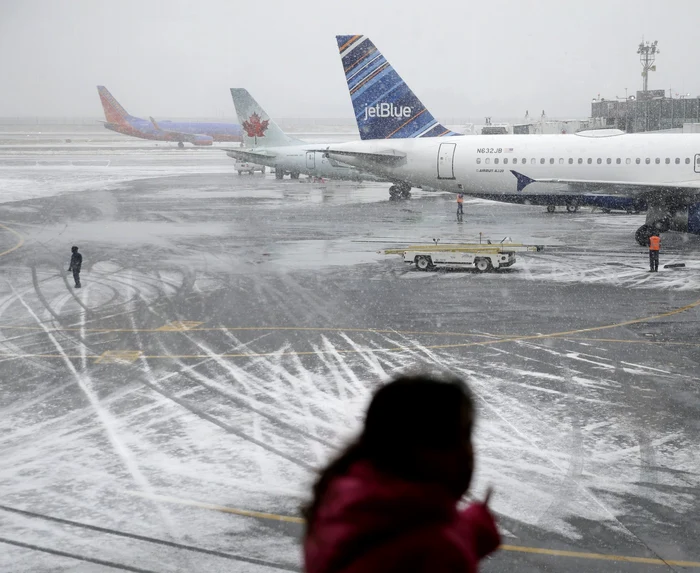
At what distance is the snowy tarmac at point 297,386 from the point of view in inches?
492

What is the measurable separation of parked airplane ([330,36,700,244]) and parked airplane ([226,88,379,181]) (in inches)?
712

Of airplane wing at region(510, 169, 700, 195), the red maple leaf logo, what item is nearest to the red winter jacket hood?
airplane wing at region(510, 169, 700, 195)

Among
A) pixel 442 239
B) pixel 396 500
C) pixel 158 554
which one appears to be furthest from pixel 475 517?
pixel 442 239

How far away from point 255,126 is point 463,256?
4340 centimetres

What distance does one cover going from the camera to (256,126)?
239ft

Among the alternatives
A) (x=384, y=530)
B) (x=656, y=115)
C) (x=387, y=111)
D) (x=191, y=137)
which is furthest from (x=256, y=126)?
(x=191, y=137)

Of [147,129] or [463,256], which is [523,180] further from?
[147,129]

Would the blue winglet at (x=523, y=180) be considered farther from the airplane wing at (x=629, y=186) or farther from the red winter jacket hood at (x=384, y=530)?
the red winter jacket hood at (x=384, y=530)

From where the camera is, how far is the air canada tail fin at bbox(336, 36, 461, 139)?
4753 centimetres

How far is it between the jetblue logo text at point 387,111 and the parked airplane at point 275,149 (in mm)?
17769

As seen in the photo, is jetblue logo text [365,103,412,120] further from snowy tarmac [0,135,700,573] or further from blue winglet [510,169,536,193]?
snowy tarmac [0,135,700,573]

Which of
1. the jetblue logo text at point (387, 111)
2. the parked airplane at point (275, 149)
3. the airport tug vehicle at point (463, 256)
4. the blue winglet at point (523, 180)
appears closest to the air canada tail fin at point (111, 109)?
the parked airplane at point (275, 149)

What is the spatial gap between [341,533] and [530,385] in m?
16.9

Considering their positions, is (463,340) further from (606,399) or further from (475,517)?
(475,517)
